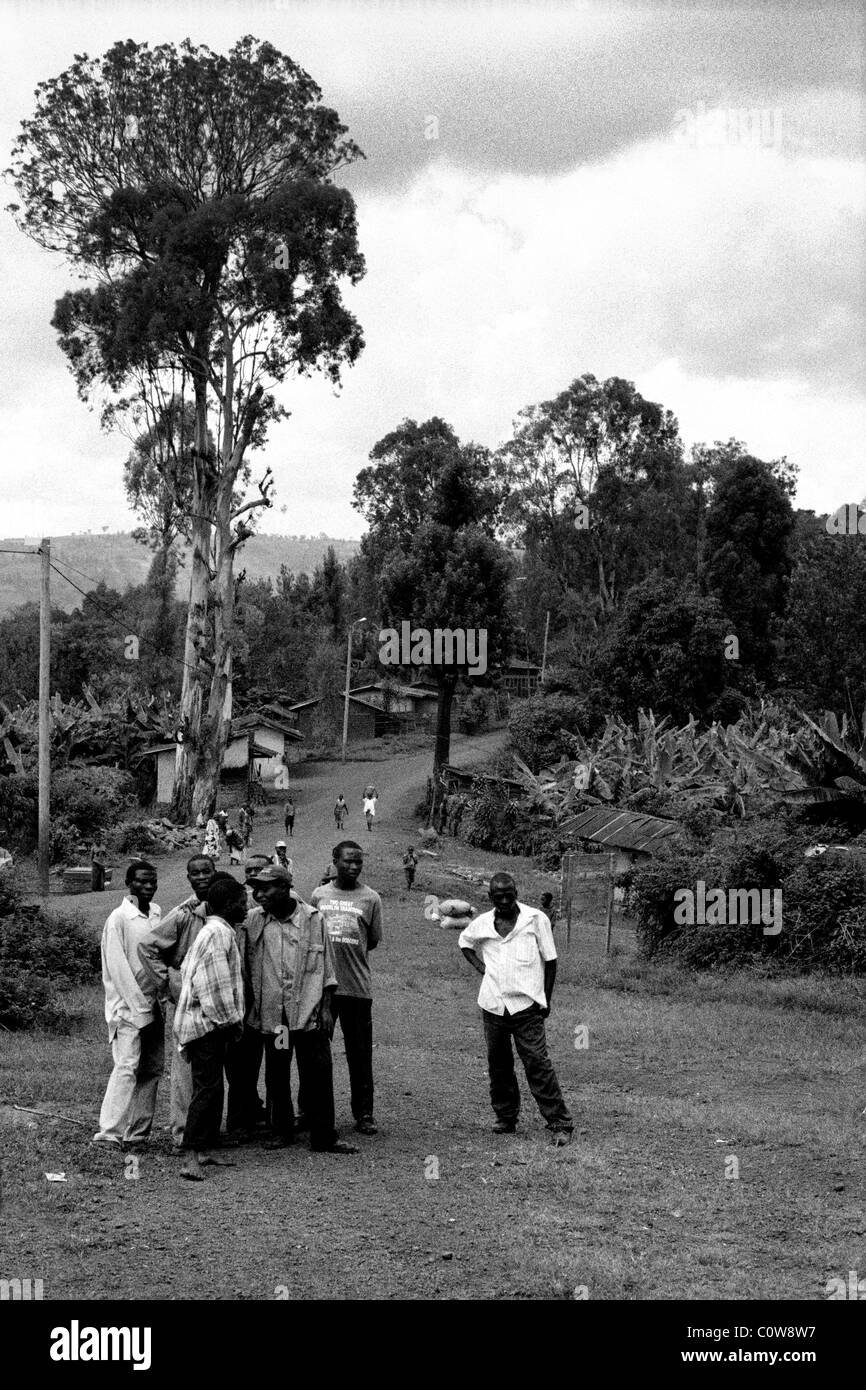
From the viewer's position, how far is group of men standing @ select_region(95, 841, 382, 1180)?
834cm

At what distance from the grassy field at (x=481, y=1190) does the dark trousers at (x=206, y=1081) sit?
284 millimetres

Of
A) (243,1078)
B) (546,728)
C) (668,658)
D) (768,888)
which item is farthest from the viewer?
(668,658)

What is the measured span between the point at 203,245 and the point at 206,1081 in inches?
1194

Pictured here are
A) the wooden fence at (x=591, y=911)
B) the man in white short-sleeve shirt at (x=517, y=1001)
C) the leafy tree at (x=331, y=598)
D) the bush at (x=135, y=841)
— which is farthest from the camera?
the leafy tree at (x=331, y=598)

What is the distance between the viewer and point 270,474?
1499 inches

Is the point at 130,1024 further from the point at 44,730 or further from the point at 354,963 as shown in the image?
the point at 44,730

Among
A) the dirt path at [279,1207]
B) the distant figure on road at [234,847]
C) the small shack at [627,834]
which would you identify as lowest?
the distant figure on road at [234,847]

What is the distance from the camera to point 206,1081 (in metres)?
8.34

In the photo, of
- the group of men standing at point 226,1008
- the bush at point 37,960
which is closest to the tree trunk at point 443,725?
the bush at point 37,960

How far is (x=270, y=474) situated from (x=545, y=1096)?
30.6m

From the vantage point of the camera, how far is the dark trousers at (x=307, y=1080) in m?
8.54

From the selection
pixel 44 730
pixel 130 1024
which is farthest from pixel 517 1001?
pixel 44 730

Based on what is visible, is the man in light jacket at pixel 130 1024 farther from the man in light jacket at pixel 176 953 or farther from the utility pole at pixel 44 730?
the utility pole at pixel 44 730
